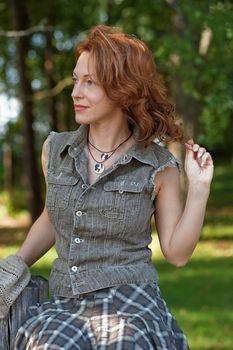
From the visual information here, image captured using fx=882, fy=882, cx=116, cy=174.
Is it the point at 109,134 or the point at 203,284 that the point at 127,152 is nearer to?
the point at 109,134

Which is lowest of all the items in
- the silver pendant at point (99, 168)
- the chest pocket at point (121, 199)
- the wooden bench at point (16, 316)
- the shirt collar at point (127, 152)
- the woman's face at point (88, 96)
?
the wooden bench at point (16, 316)

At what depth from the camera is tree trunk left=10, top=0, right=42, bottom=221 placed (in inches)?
622

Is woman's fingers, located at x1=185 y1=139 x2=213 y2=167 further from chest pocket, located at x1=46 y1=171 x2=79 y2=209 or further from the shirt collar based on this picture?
chest pocket, located at x1=46 y1=171 x2=79 y2=209

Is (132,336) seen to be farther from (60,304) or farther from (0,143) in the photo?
(0,143)

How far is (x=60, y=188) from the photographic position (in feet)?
10.1

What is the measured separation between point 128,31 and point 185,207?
11.2 m

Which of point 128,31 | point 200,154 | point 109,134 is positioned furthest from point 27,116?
point 200,154

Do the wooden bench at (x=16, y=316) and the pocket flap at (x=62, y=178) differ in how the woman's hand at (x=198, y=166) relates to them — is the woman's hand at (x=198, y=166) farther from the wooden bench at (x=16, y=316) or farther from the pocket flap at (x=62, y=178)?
the wooden bench at (x=16, y=316)

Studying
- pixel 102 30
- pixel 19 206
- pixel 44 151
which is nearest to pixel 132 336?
pixel 44 151

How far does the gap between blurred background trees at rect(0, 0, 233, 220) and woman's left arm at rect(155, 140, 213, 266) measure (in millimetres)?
5382

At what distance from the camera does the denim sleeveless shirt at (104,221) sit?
9.76 ft

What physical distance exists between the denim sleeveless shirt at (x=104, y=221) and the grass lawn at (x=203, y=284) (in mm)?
3834

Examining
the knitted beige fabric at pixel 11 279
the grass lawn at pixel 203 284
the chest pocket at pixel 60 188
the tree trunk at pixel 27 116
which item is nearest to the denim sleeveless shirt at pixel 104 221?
the chest pocket at pixel 60 188

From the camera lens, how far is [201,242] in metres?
15.0
